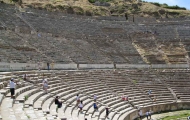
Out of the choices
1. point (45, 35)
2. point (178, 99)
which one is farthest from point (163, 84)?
point (45, 35)

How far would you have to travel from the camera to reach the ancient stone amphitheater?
45.4 feet

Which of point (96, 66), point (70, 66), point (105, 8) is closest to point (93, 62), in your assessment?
point (96, 66)

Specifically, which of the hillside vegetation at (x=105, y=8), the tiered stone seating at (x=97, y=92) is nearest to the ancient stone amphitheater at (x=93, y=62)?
the tiered stone seating at (x=97, y=92)

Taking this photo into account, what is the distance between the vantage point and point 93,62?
80.0 ft

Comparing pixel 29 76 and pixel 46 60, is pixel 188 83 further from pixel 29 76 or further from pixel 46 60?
pixel 29 76

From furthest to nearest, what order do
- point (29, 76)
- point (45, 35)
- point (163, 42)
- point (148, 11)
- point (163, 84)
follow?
point (148, 11), point (163, 42), point (45, 35), point (163, 84), point (29, 76)

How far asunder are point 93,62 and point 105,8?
72.4 ft

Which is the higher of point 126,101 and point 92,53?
point 92,53

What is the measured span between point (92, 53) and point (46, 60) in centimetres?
603

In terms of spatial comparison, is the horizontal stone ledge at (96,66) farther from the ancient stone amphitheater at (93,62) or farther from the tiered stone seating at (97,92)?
the tiered stone seating at (97,92)

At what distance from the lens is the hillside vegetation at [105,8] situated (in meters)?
39.9

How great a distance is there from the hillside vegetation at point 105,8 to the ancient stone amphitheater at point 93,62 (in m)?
6.13

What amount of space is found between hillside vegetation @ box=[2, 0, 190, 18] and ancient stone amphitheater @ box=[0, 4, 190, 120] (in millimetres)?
6132

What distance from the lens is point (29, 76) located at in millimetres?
15867
